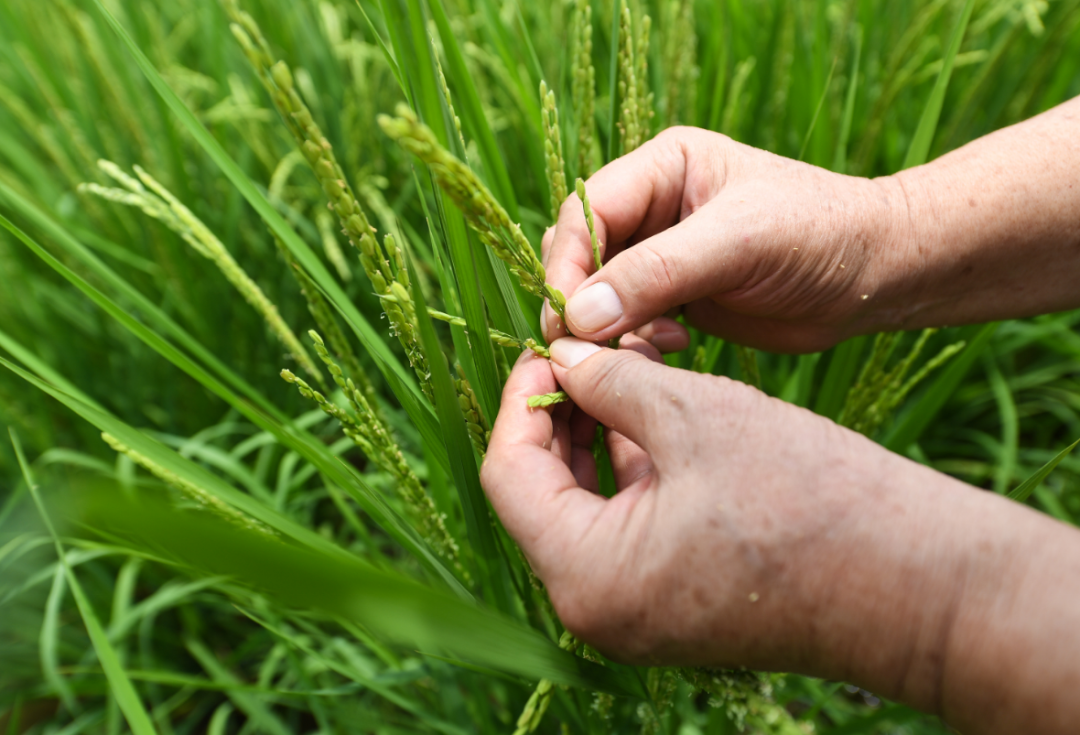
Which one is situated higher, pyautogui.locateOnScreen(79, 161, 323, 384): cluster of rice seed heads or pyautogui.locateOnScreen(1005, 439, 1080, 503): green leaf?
pyautogui.locateOnScreen(79, 161, 323, 384): cluster of rice seed heads

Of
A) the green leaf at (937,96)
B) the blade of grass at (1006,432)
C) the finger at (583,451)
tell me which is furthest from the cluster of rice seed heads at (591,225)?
the blade of grass at (1006,432)

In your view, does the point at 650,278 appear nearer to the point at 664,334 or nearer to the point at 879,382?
the point at 664,334

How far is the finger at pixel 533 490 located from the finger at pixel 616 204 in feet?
0.58

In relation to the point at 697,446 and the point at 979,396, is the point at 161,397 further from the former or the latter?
the point at 979,396

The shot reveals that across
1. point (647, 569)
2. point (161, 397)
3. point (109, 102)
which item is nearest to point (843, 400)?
point (647, 569)

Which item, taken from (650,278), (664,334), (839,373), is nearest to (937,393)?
(839,373)

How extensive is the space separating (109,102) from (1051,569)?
2081 mm

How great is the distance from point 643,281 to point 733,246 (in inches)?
5.8

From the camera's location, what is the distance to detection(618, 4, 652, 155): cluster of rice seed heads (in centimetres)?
73

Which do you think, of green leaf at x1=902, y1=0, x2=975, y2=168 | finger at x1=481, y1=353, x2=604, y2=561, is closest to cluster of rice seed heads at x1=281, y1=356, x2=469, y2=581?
finger at x1=481, y1=353, x2=604, y2=561

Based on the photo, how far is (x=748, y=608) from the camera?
507 millimetres

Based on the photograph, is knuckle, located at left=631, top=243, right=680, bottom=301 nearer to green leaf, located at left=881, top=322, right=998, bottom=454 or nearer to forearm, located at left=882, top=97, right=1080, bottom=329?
forearm, located at left=882, top=97, right=1080, bottom=329

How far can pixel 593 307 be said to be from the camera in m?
0.68

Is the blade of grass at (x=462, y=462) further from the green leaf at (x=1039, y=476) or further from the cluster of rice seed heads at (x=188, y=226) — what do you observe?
the green leaf at (x=1039, y=476)
